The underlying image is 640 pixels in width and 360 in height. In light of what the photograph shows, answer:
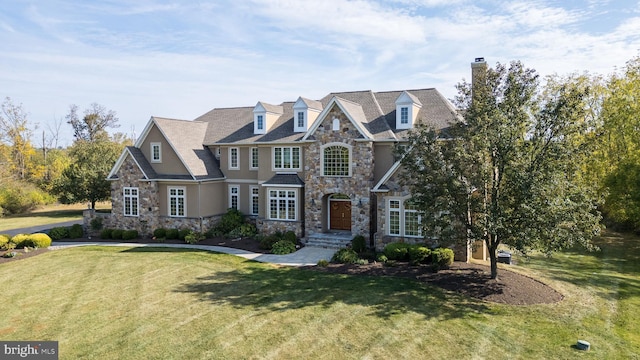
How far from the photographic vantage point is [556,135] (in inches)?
571

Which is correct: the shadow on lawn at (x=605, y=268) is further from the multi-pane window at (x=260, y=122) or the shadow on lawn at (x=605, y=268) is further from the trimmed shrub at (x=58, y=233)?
the trimmed shrub at (x=58, y=233)

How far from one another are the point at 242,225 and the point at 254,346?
16.1 m

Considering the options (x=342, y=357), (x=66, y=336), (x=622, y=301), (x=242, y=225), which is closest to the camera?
(x=342, y=357)

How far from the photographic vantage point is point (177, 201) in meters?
27.0

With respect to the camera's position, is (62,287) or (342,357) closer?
(342,357)

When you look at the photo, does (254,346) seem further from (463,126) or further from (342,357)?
(463,126)

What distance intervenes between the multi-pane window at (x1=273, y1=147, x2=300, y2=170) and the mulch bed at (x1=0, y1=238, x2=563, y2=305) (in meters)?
8.84

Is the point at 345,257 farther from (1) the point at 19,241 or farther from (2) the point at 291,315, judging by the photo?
(1) the point at 19,241

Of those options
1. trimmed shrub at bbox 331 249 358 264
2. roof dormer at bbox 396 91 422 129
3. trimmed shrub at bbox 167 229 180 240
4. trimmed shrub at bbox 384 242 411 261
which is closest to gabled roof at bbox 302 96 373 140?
roof dormer at bbox 396 91 422 129

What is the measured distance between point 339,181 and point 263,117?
27.0 feet

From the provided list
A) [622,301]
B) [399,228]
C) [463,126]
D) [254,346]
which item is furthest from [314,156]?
Answer: [622,301]

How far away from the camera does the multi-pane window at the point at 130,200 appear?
90.0 ft

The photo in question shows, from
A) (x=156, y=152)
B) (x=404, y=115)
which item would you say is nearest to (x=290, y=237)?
(x=404, y=115)

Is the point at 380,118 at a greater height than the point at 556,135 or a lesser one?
greater
